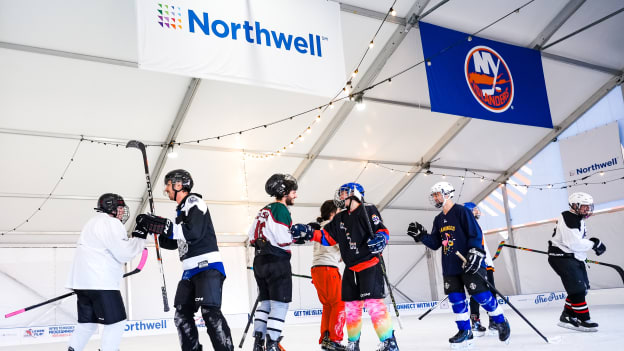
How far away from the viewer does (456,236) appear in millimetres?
4945

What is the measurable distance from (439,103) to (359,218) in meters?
4.64

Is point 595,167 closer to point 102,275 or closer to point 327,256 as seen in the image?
point 327,256

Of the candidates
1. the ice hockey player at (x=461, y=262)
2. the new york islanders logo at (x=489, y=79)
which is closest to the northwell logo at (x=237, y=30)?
the ice hockey player at (x=461, y=262)

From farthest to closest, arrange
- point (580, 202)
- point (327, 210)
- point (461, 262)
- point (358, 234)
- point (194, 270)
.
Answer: point (580, 202) < point (327, 210) < point (461, 262) < point (358, 234) < point (194, 270)

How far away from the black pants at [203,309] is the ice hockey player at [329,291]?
139cm

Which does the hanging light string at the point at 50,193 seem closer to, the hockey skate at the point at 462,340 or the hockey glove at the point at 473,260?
the hockey glove at the point at 473,260

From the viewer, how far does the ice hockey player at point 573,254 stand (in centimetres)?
551

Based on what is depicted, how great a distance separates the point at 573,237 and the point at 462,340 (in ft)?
6.70

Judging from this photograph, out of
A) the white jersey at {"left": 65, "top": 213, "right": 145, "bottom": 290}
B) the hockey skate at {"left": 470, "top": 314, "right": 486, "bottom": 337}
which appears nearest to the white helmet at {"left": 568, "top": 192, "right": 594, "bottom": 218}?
the hockey skate at {"left": 470, "top": 314, "right": 486, "bottom": 337}

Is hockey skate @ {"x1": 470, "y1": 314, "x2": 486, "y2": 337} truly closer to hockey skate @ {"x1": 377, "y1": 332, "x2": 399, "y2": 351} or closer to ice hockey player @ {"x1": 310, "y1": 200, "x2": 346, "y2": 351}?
ice hockey player @ {"x1": 310, "y1": 200, "x2": 346, "y2": 351}

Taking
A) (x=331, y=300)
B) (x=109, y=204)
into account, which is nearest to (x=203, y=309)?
(x=109, y=204)

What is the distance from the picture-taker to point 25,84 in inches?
299

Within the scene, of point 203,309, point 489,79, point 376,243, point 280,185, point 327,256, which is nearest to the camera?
point 203,309

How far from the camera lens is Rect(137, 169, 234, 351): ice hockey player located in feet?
11.6
